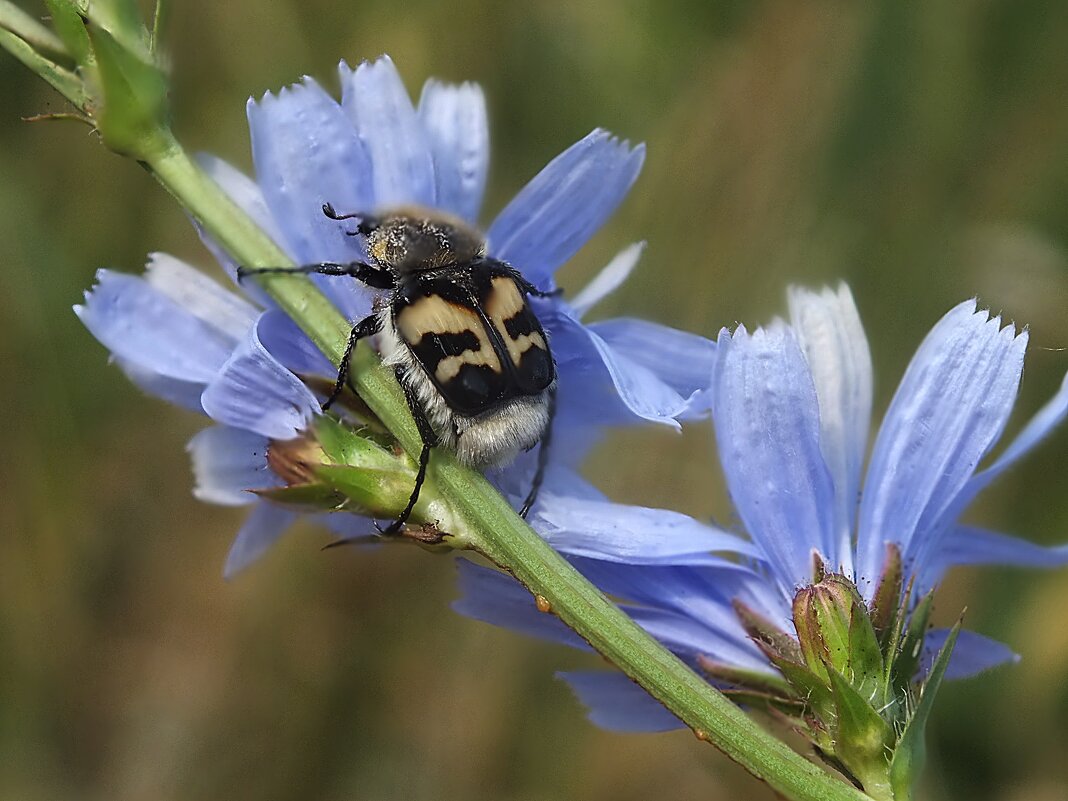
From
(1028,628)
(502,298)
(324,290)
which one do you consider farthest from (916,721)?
(1028,628)

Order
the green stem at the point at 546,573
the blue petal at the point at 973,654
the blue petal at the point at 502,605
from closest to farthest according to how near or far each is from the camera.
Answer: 1. the green stem at the point at 546,573
2. the blue petal at the point at 502,605
3. the blue petal at the point at 973,654

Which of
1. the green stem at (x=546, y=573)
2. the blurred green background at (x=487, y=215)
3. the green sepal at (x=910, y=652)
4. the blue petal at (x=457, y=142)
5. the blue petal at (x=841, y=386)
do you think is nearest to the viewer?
the green stem at (x=546, y=573)

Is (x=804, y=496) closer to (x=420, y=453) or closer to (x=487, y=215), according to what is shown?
(x=420, y=453)

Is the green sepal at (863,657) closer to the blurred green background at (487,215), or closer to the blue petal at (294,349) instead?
the blue petal at (294,349)

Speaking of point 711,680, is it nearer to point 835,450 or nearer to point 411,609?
point 835,450

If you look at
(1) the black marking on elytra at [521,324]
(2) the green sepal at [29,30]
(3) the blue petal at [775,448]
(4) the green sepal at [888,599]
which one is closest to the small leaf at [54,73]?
(2) the green sepal at [29,30]

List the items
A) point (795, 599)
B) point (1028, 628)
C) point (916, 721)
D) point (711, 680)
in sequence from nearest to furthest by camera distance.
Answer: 1. point (916, 721)
2. point (795, 599)
3. point (711, 680)
4. point (1028, 628)
